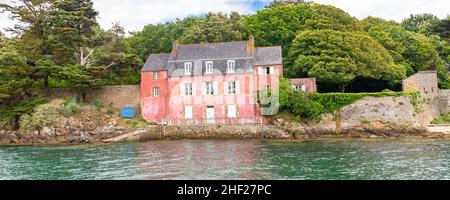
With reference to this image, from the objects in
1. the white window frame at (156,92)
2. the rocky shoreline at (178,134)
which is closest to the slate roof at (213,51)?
the white window frame at (156,92)

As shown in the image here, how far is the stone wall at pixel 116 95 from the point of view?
4191 centimetres

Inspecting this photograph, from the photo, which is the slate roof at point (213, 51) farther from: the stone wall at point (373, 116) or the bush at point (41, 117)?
the bush at point (41, 117)

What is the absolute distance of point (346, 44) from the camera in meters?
40.9

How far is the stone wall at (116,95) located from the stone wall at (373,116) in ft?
52.6

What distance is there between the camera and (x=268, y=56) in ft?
132

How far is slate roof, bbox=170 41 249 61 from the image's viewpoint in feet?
131

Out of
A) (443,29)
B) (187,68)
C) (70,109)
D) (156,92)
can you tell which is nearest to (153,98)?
(156,92)

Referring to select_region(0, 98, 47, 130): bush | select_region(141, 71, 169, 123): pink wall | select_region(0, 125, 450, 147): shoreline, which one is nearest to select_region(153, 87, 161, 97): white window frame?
select_region(141, 71, 169, 123): pink wall

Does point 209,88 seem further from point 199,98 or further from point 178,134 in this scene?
point 178,134

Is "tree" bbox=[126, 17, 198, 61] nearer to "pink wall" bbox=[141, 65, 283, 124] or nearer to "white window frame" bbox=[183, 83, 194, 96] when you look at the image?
"pink wall" bbox=[141, 65, 283, 124]

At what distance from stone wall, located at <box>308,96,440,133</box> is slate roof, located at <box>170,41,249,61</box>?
895 centimetres

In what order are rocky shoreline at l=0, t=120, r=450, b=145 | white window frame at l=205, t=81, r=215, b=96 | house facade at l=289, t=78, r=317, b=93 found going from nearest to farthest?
rocky shoreline at l=0, t=120, r=450, b=145 < house facade at l=289, t=78, r=317, b=93 < white window frame at l=205, t=81, r=215, b=96
